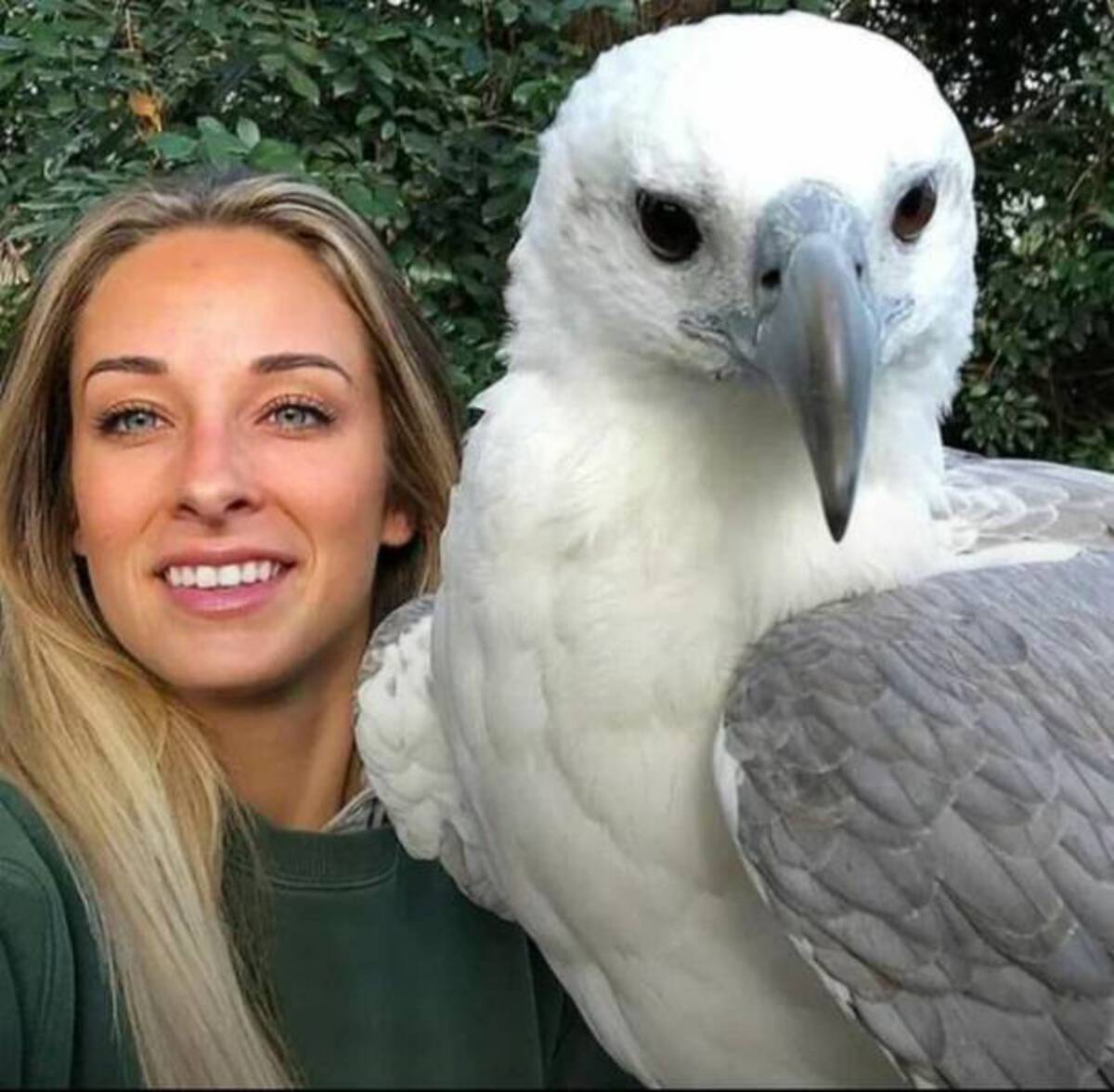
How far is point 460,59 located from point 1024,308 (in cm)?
196

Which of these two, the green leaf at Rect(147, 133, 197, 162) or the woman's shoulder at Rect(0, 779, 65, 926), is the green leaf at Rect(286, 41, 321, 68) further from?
the woman's shoulder at Rect(0, 779, 65, 926)

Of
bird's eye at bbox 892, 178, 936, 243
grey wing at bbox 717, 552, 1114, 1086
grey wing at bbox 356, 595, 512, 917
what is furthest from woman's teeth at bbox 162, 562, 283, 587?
bird's eye at bbox 892, 178, 936, 243

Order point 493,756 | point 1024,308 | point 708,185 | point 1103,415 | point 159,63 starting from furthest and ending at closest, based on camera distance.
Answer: point 1103,415
point 1024,308
point 159,63
point 493,756
point 708,185

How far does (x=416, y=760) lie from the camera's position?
86.7 inches

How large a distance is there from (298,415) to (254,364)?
0.10 m

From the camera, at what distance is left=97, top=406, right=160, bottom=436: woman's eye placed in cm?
228

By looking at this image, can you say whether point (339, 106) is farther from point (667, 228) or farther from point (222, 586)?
point (667, 228)

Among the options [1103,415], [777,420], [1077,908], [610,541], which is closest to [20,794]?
[610,541]

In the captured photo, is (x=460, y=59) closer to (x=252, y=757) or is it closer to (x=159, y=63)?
(x=159, y=63)

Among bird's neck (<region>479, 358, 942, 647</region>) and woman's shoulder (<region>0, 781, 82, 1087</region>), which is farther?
woman's shoulder (<region>0, 781, 82, 1087</region>)

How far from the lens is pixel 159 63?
375cm

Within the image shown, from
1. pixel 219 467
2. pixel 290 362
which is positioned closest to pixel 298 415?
pixel 290 362

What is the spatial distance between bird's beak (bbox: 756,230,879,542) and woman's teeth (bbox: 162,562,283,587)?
941 millimetres

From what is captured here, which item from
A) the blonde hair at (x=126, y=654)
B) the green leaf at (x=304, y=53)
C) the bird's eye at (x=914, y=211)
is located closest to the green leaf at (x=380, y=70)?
the green leaf at (x=304, y=53)
